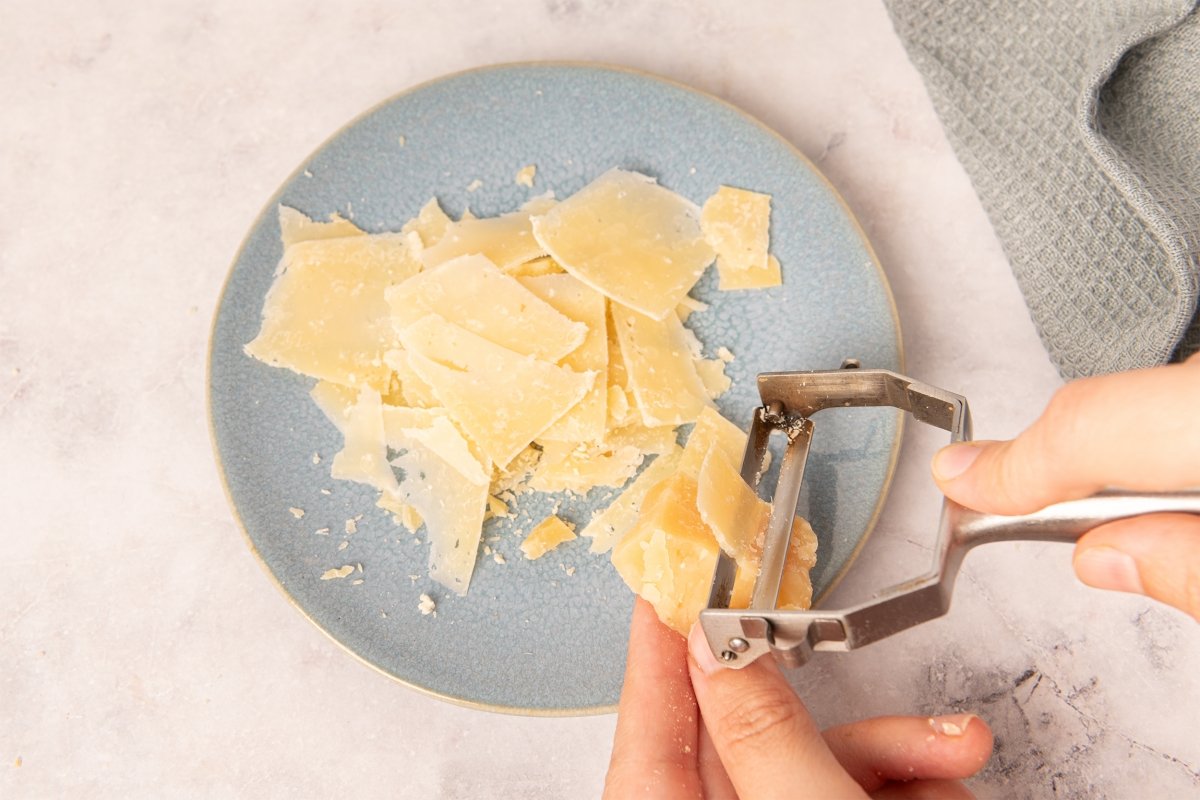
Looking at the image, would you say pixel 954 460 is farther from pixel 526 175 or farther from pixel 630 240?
pixel 526 175

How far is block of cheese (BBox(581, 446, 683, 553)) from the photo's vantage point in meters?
1.14

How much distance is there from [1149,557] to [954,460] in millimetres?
169

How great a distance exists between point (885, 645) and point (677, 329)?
1.60ft

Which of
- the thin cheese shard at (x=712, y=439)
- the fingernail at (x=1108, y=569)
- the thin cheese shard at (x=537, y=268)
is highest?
the fingernail at (x=1108, y=569)

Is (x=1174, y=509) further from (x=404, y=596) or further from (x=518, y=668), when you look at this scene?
(x=404, y=596)

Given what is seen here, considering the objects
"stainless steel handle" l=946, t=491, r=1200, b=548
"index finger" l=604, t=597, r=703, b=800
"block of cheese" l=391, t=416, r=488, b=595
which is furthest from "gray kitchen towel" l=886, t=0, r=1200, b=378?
"block of cheese" l=391, t=416, r=488, b=595

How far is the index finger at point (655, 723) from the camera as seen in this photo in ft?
3.15

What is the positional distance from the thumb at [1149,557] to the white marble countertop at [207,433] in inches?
16.8

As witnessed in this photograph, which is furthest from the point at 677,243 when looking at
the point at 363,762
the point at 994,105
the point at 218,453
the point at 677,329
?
the point at 363,762

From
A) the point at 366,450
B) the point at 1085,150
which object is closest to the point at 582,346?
the point at 366,450

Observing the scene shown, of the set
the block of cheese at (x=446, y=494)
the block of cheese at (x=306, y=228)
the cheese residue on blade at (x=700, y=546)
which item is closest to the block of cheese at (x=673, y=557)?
the cheese residue on blade at (x=700, y=546)

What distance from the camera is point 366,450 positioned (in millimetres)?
1178

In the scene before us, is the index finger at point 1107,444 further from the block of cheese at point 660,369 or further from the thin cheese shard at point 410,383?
the thin cheese shard at point 410,383

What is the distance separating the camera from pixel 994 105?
1.29 m
